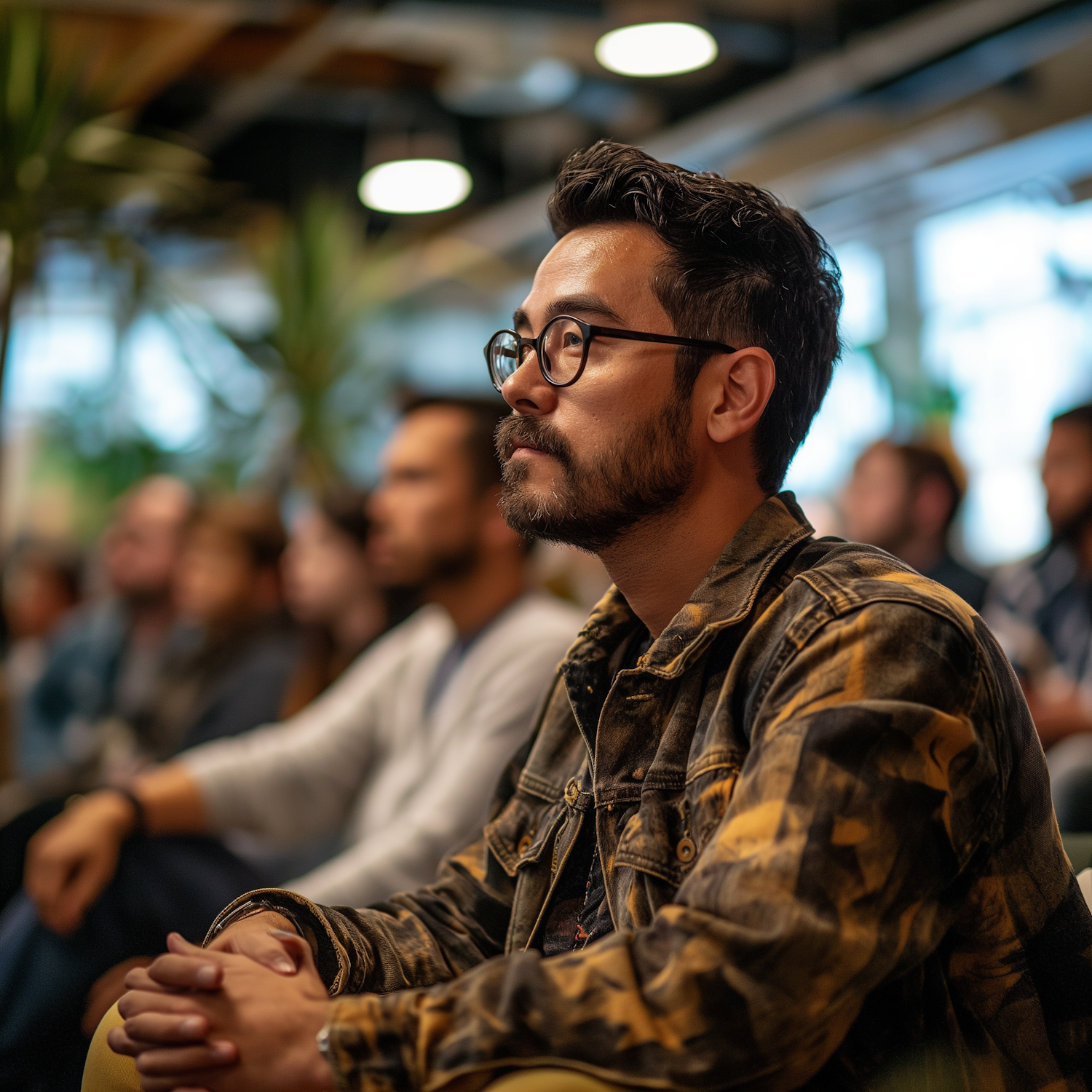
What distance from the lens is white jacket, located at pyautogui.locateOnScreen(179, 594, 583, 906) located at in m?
1.98

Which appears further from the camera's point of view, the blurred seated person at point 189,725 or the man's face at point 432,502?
the man's face at point 432,502

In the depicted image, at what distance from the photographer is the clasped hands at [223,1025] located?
3.13 feet

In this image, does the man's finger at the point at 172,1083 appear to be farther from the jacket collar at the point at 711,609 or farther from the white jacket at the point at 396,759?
the white jacket at the point at 396,759

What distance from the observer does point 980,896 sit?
100 cm

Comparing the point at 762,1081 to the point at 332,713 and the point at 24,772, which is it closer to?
the point at 332,713

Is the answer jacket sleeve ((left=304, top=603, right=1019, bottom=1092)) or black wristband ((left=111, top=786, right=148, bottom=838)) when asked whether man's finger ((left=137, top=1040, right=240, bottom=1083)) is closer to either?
jacket sleeve ((left=304, top=603, right=1019, bottom=1092))

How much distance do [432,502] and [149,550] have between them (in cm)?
249

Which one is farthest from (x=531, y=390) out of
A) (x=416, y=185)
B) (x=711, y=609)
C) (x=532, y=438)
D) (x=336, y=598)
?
(x=416, y=185)

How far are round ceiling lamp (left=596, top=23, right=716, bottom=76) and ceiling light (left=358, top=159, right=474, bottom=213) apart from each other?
0.90 m

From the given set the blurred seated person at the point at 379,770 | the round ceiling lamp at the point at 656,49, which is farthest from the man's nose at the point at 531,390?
the round ceiling lamp at the point at 656,49

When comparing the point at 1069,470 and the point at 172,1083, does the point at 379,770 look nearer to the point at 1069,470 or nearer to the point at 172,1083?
the point at 172,1083

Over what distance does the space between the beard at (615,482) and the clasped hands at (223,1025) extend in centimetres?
52

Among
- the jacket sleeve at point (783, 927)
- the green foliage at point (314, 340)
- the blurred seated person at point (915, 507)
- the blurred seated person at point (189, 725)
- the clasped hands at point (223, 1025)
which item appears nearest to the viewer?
the jacket sleeve at point (783, 927)

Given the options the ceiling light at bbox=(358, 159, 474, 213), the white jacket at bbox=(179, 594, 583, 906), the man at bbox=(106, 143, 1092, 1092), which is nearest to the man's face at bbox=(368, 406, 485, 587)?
the white jacket at bbox=(179, 594, 583, 906)
